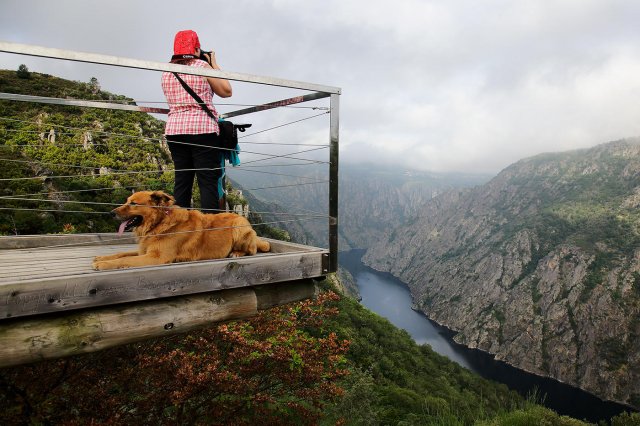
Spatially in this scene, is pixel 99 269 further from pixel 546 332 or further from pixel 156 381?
pixel 546 332

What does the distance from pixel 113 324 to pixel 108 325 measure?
36 millimetres

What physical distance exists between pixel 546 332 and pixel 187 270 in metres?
157

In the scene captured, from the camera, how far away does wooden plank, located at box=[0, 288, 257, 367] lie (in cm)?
254

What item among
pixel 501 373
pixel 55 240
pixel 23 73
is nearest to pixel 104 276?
pixel 55 240

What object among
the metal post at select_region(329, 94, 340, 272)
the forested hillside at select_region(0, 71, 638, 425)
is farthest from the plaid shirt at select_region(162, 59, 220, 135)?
the metal post at select_region(329, 94, 340, 272)

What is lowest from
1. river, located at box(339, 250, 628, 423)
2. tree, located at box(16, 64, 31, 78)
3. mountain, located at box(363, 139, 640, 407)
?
river, located at box(339, 250, 628, 423)

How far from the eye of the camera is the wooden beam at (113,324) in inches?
100

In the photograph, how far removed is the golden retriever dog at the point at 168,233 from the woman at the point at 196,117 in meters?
0.30

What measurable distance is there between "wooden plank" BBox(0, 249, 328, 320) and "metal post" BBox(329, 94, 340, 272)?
27 centimetres

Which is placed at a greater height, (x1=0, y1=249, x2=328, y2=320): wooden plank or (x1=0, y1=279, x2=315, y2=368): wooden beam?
(x1=0, y1=249, x2=328, y2=320): wooden plank

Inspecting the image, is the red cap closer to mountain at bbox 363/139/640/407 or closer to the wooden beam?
the wooden beam

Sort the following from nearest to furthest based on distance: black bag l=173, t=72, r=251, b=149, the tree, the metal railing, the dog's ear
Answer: the metal railing
the dog's ear
black bag l=173, t=72, r=251, b=149
the tree

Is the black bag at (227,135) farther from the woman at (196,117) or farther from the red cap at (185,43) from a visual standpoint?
the red cap at (185,43)

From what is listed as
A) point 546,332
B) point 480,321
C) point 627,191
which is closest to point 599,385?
point 546,332
